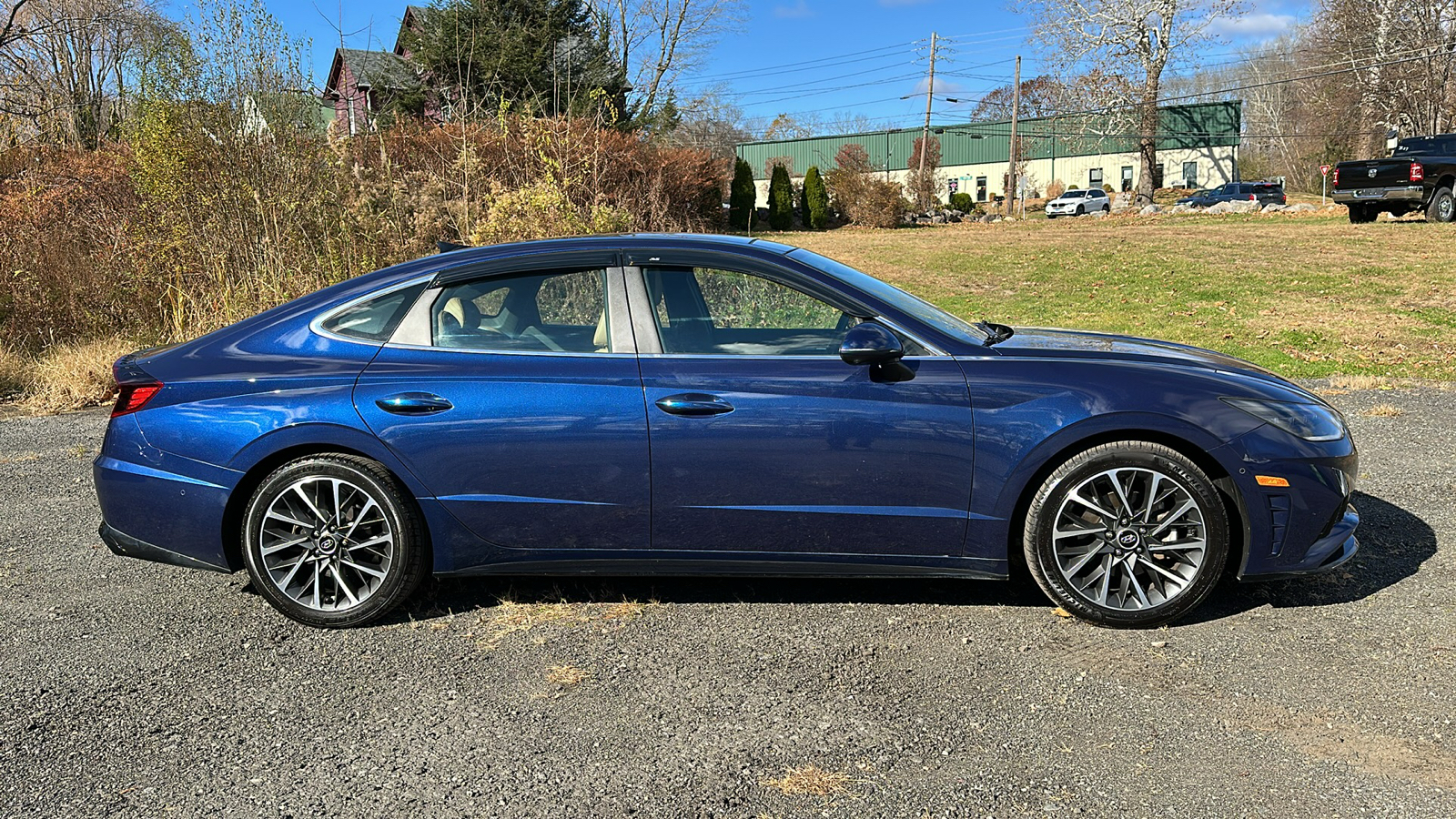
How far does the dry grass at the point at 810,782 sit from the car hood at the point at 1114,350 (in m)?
1.79

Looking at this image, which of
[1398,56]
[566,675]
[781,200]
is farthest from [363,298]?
[1398,56]

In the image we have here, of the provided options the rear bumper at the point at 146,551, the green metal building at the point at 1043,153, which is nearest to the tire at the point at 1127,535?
the rear bumper at the point at 146,551

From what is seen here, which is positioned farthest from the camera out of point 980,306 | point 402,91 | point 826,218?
point 826,218

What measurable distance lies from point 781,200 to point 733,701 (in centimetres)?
3945

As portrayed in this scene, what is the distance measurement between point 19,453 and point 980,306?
11275 millimetres

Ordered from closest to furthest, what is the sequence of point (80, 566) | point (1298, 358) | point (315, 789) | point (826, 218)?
1. point (315, 789)
2. point (80, 566)
3. point (1298, 358)
4. point (826, 218)

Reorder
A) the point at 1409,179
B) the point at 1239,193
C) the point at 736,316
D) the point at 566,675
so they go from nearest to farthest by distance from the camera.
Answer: the point at 566,675 < the point at 736,316 < the point at 1409,179 < the point at 1239,193

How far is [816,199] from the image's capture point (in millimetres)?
41031

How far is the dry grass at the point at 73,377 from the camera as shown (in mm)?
9422

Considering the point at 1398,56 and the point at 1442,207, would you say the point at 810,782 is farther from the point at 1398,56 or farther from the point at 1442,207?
the point at 1398,56

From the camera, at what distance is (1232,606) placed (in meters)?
4.21

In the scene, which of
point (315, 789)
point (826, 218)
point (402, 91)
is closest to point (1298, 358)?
point (315, 789)

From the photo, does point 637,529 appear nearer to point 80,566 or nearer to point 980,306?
point 80,566

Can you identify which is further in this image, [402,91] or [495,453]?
[402,91]
